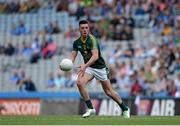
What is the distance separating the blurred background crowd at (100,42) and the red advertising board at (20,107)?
196cm

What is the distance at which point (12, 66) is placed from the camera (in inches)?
1364

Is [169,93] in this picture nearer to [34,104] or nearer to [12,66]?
[34,104]

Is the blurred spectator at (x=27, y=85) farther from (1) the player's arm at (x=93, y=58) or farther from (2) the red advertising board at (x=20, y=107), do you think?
(1) the player's arm at (x=93, y=58)

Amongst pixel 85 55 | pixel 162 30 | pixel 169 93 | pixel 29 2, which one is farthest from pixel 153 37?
pixel 85 55

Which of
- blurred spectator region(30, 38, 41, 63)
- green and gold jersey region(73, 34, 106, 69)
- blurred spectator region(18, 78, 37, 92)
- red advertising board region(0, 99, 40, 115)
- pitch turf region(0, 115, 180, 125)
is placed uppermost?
blurred spectator region(30, 38, 41, 63)

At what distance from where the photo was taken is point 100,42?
32.8 meters

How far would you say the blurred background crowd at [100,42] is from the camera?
28.9m

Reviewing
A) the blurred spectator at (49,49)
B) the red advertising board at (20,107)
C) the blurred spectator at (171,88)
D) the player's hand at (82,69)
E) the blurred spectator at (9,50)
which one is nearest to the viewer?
the player's hand at (82,69)

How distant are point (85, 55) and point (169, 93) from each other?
9.38 metres

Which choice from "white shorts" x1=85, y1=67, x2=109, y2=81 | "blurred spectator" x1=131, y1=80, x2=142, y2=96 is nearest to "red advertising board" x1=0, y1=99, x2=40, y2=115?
"blurred spectator" x1=131, y1=80, x2=142, y2=96

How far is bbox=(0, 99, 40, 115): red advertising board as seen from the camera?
92.9ft

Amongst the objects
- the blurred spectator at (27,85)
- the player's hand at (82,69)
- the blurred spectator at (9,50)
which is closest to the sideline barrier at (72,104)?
the blurred spectator at (27,85)

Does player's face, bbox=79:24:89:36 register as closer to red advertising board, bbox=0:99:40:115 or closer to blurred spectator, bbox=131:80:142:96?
blurred spectator, bbox=131:80:142:96

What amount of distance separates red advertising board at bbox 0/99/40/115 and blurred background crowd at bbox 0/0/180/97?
1.96 meters
